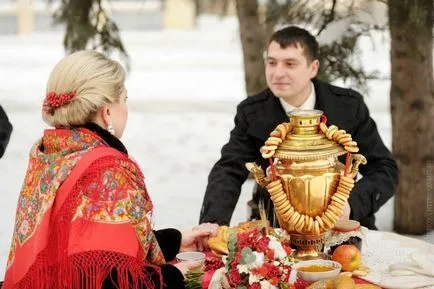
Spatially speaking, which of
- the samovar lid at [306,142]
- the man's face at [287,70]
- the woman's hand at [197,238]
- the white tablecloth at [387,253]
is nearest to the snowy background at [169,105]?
the man's face at [287,70]

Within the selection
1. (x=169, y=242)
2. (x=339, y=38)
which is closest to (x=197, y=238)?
(x=169, y=242)

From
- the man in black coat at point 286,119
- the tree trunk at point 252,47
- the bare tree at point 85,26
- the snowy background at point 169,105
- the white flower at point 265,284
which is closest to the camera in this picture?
the white flower at point 265,284

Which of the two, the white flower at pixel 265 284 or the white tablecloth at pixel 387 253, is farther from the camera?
the white tablecloth at pixel 387 253

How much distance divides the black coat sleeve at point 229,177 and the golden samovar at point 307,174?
82cm

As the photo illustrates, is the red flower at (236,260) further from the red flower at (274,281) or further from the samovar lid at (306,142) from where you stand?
the samovar lid at (306,142)

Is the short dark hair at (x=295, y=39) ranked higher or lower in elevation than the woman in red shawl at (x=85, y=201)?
higher

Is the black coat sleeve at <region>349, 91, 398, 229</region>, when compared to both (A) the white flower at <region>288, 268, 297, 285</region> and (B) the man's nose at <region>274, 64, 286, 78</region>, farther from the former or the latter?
(A) the white flower at <region>288, 268, 297, 285</region>

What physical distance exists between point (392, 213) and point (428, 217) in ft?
1.93

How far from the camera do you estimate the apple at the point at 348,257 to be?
88.9 inches

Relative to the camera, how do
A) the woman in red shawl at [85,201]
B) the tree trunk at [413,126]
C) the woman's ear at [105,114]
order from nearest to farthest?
the woman in red shawl at [85,201]
the woman's ear at [105,114]
the tree trunk at [413,126]

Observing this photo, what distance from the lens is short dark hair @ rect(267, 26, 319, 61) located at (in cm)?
306

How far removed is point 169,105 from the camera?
38.4 ft

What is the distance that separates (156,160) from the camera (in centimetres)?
813

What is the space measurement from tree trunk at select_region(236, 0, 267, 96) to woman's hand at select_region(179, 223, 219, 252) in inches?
154
